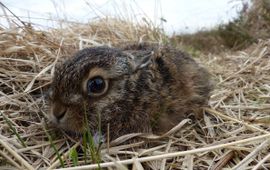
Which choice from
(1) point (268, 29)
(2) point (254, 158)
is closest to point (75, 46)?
(2) point (254, 158)

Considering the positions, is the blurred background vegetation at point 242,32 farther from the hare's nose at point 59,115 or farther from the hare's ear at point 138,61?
the hare's nose at point 59,115

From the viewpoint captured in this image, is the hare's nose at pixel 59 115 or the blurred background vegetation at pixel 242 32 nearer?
the hare's nose at pixel 59 115

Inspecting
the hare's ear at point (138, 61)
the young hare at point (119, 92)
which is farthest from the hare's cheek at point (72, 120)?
the hare's ear at point (138, 61)

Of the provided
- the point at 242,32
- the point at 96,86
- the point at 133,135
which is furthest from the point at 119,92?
the point at 242,32

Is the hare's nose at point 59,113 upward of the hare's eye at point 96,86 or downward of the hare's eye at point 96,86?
downward

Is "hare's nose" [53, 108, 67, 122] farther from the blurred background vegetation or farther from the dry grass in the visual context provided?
the blurred background vegetation

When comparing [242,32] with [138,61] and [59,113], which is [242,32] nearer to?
[138,61]

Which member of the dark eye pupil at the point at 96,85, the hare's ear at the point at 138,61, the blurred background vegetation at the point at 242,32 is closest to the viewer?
the dark eye pupil at the point at 96,85

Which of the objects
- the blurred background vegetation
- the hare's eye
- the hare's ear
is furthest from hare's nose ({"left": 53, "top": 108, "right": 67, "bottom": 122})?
the blurred background vegetation
